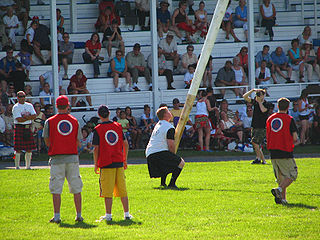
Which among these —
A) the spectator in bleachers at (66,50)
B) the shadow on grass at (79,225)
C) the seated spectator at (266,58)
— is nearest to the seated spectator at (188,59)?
the seated spectator at (266,58)

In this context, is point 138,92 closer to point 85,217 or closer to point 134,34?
point 134,34

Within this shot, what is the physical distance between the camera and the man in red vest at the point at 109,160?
319 inches

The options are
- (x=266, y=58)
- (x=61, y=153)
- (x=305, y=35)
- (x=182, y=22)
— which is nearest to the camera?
(x=61, y=153)

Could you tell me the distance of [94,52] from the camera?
2175 centimetres

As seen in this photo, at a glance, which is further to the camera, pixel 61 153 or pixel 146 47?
pixel 146 47

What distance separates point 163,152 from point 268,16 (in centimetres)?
1513

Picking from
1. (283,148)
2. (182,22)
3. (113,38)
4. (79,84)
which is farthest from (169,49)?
(283,148)

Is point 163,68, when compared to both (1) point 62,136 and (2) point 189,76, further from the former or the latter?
(1) point 62,136

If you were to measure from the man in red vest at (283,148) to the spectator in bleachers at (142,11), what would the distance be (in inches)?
594

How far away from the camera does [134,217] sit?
8430mm

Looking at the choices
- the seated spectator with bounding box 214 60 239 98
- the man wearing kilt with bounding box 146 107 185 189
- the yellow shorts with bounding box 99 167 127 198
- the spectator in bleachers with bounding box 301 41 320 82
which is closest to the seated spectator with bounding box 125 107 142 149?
the seated spectator with bounding box 214 60 239 98

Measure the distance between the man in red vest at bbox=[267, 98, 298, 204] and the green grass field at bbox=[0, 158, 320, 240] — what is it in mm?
286

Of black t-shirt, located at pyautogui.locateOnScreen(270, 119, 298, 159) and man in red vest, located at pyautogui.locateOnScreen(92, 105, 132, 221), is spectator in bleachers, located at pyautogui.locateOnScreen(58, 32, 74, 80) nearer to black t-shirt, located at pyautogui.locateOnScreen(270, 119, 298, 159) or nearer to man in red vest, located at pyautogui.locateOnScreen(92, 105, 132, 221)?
black t-shirt, located at pyautogui.locateOnScreen(270, 119, 298, 159)

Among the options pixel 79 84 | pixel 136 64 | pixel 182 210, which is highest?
pixel 136 64
